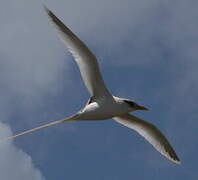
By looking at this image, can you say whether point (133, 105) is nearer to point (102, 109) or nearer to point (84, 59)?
point (102, 109)

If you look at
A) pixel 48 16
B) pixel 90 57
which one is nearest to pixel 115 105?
pixel 90 57

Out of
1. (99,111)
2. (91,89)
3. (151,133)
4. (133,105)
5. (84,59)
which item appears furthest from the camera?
(151,133)

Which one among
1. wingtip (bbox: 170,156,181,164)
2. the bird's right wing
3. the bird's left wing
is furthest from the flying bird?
wingtip (bbox: 170,156,181,164)

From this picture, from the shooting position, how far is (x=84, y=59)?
25703 mm

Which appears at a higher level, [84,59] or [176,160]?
[84,59]

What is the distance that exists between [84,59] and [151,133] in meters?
6.27

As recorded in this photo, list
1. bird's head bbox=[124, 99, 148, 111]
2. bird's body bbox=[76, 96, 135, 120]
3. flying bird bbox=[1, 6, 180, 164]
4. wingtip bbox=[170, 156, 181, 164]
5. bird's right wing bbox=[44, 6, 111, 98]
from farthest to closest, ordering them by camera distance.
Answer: wingtip bbox=[170, 156, 181, 164] → bird's head bbox=[124, 99, 148, 111] → bird's body bbox=[76, 96, 135, 120] → flying bird bbox=[1, 6, 180, 164] → bird's right wing bbox=[44, 6, 111, 98]

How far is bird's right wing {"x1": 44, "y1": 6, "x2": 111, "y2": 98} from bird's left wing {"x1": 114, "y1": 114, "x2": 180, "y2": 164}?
3586 mm

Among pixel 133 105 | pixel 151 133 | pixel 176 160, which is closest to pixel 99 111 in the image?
pixel 133 105

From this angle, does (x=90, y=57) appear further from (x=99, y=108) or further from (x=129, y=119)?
(x=129, y=119)

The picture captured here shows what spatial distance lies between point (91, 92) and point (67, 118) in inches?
56.3

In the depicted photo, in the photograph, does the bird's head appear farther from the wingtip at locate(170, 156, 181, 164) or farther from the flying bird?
the wingtip at locate(170, 156, 181, 164)

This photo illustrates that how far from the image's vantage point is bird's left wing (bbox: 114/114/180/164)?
30062 millimetres

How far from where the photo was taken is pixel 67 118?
86.9 feet
